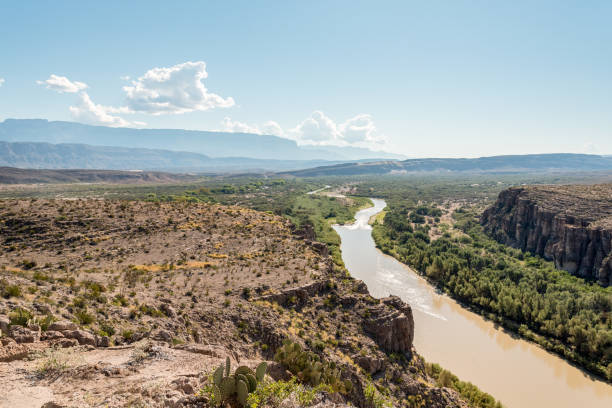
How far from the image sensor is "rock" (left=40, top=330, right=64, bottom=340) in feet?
44.3

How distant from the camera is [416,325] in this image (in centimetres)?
4312

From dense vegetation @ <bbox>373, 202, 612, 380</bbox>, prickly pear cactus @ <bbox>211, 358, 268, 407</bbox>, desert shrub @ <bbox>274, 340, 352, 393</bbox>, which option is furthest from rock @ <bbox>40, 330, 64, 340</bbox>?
dense vegetation @ <bbox>373, 202, 612, 380</bbox>

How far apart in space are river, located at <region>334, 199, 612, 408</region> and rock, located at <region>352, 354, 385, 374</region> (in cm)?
1591

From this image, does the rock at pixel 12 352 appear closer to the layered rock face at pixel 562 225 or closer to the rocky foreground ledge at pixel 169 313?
the rocky foreground ledge at pixel 169 313

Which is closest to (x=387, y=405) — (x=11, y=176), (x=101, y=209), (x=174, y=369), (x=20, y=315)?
(x=174, y=369)

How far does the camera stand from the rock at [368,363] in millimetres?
23489

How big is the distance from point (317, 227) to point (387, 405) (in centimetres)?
7273

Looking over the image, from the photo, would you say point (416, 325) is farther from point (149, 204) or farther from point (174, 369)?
point (149, 204)

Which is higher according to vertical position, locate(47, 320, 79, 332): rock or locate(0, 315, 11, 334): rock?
locate(0, 315, 11, 334): rock

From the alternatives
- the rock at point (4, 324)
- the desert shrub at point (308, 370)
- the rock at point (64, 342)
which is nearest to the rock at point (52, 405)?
the rock at point (64, 342)

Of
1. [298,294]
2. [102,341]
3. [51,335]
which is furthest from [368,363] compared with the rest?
[51,335]

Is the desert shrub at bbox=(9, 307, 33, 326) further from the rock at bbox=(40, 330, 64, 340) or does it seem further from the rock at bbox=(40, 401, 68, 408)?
the rock at bbox=(40, 401, 68, 408)

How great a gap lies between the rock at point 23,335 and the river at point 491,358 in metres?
37.0

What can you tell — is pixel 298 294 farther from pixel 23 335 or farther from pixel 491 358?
pixel 491 358
